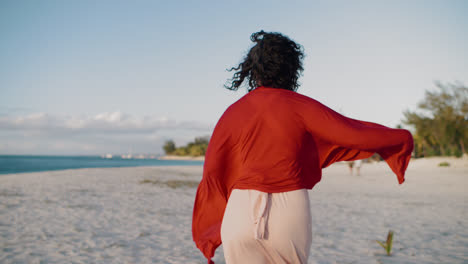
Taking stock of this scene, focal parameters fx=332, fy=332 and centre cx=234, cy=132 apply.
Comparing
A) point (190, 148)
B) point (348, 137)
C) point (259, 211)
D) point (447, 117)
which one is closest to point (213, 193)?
point (259, 211)

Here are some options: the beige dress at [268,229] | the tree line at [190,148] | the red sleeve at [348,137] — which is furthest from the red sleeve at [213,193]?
the tree line at [190,148]

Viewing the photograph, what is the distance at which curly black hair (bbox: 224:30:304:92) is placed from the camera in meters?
1.59

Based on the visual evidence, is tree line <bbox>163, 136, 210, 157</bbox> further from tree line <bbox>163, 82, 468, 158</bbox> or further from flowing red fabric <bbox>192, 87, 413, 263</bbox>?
flowing red fabric <bbox>192, 87, 413, 263</bbox>

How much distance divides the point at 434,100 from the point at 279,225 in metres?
46.1

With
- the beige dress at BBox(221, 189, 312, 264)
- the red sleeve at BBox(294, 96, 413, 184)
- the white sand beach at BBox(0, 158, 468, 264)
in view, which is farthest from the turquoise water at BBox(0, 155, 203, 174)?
the red sleeve at BBox(294, 96, 413, 184)

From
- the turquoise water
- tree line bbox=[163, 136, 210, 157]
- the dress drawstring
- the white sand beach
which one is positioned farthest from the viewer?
tree line bbox=[163, 136, 210, 157]

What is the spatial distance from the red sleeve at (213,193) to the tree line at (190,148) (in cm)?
11445

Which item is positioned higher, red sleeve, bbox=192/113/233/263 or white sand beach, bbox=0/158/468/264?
red sleeve, bbox=192/113/233/263

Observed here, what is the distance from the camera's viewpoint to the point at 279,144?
1.46 meters

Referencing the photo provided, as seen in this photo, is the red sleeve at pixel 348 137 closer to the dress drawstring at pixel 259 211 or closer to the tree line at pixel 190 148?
the dress drawstring at pixel 259 211

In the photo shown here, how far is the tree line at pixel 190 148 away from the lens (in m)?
122

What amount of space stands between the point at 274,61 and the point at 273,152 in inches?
17.4

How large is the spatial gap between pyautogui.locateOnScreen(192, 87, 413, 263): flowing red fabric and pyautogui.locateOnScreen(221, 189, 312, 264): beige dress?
56 millimetres

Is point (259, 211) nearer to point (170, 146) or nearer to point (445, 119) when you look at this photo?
point (445, 119)
